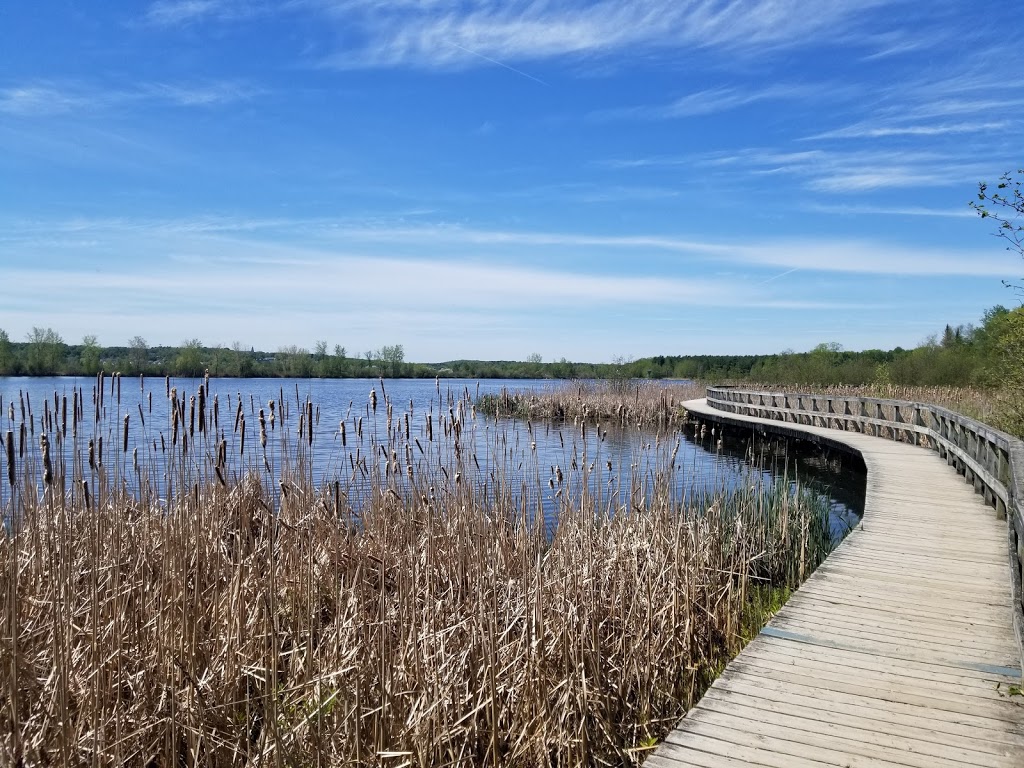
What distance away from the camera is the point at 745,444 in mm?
18328

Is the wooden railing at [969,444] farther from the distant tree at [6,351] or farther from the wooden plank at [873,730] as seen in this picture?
the distant tree at [6,351]

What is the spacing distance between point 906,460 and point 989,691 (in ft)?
27.6

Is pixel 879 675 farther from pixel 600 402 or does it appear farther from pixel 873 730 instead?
pixel 600 402

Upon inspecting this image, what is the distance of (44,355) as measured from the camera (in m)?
35.9

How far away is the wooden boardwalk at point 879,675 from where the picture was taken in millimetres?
2724

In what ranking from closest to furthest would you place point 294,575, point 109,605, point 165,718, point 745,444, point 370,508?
point 165,718 → point 109,605 → point 294,575 → point 370,508 → point 745,444

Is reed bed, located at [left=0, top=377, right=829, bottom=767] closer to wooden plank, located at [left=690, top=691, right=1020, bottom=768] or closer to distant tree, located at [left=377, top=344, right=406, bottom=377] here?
wooden plank, located at [left=690, top=691, right=1020, bottom=768]

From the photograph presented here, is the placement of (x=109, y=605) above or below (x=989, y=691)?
above

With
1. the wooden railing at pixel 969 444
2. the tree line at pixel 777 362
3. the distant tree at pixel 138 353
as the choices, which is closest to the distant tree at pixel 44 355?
the tree line at pixel 777 362

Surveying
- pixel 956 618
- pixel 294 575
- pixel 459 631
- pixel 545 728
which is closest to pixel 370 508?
pixel 294 575

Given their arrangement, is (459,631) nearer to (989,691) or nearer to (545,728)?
(545,728)

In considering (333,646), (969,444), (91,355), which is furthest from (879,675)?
(91,355)

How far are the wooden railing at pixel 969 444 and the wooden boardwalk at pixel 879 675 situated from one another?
0.28 meters

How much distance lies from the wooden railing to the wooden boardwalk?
282mm
